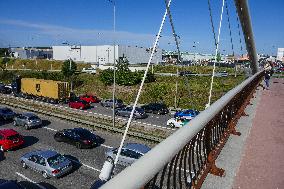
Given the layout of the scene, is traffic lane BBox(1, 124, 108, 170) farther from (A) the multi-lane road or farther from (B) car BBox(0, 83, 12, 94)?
(B) car BBox(0, 83, 12, 94)

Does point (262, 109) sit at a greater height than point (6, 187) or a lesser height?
greater

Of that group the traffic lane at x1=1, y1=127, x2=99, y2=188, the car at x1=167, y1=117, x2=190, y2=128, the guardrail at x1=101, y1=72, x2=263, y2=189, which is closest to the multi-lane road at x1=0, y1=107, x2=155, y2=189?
the traffic lane at x1=1, y1=127, x2=99, y2=188

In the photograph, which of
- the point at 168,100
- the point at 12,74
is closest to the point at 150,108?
the point at 168,100

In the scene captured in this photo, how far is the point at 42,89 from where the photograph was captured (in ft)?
149

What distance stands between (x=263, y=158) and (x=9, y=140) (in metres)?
21.5

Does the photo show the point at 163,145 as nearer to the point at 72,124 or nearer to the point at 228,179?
the point at 228,179

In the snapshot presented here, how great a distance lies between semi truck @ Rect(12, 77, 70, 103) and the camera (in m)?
43.2

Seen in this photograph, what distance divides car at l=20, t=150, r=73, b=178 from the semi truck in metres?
24.8

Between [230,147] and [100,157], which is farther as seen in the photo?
[100,157]

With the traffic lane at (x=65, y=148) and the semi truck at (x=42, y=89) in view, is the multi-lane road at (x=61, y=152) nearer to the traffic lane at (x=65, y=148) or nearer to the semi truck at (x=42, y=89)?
the traffic lane at (x=65, y=148)

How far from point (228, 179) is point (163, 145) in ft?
8.33

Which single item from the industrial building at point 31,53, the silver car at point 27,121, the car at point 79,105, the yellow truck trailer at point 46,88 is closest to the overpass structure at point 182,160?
the silver car at point 27,121

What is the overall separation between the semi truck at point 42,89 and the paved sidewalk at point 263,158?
37918 mm

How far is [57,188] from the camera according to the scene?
16734mm
